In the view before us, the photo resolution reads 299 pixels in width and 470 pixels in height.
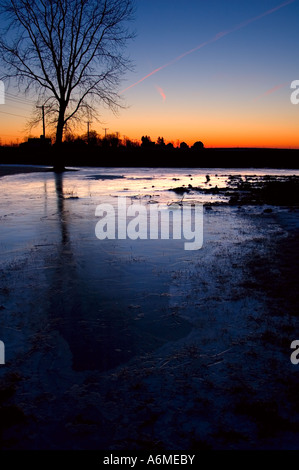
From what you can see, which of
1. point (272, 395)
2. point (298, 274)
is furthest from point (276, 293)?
point (272, 395)

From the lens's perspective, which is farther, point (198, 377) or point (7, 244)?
point (7, 244)

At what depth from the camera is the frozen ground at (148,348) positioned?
201 cm

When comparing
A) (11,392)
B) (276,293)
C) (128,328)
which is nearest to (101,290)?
(128,328)

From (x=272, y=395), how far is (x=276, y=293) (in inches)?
76.0

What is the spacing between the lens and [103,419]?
2.07 meters

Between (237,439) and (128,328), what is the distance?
1476 millimetres

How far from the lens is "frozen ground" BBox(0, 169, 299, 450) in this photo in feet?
6.60

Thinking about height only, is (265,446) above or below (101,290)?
below

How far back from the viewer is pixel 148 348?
9.38ft

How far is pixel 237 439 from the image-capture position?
6.38ft
